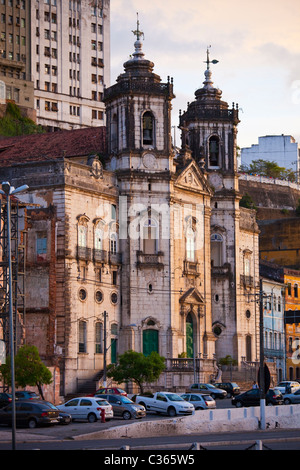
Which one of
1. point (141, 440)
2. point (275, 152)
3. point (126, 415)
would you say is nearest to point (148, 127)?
point (126, 415)

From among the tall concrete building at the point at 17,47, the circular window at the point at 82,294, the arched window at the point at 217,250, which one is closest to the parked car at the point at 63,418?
the circular window at the point at 82,294

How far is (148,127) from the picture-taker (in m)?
87.6

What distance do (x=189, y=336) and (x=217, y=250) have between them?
431 inches

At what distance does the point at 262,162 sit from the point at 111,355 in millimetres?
89785

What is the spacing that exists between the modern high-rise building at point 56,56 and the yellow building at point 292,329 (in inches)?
1501

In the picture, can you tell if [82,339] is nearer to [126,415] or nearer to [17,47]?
[126,415]

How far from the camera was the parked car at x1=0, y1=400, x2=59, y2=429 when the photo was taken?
5256 centimetres

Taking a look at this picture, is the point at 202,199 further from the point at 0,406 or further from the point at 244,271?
the point at 0,406

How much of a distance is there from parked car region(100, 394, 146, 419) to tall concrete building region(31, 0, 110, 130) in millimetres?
78718

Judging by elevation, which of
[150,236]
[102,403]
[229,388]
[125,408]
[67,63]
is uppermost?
[67,63]

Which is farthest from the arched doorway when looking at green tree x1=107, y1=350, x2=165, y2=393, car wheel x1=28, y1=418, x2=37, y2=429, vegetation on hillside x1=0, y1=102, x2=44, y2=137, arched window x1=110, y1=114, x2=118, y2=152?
vegetation on hillside x1=0, y1=102, x2=44, y2=137

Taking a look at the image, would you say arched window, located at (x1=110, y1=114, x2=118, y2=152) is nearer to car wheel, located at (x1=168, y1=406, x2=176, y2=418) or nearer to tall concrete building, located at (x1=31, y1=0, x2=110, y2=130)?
car wheel, located at (x1=168, y1=406, x2=176, y2=418)

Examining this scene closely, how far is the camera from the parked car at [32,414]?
172ft

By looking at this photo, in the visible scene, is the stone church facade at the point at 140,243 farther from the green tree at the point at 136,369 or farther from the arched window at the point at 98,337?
the green tree at the point at 136,369
